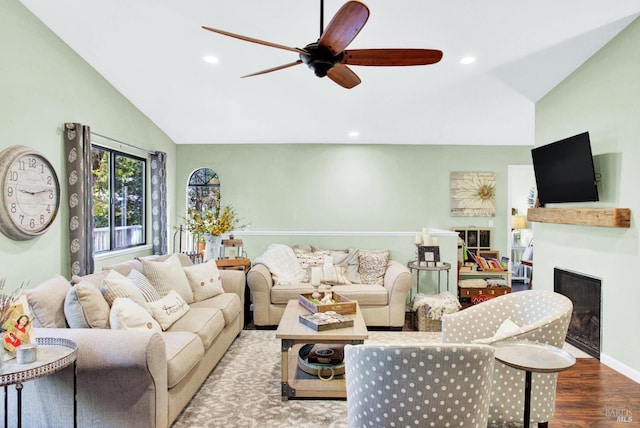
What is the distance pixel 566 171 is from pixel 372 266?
91.2 inches

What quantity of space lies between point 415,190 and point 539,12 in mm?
3671

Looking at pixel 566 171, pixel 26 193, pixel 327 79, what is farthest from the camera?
pixel 327 79

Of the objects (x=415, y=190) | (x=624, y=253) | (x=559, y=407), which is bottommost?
(x=559, y=407)

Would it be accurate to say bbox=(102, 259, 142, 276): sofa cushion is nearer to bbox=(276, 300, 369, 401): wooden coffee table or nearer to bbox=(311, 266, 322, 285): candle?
bbox=(276, 300, 369, 401): wooden coffee table

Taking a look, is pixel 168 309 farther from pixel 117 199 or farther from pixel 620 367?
pixel 620 367

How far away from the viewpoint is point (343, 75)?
A: 8.59 feet

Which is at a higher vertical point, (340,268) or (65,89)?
(65,89)

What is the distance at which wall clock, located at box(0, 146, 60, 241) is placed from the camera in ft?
9.95

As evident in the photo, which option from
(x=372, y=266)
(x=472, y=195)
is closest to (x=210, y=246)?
(x=372, y=266)

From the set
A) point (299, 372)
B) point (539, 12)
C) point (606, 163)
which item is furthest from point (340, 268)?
point (539, 12)

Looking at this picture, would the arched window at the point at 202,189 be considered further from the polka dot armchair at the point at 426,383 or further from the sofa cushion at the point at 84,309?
the polka dot armchair at the point at 426,383

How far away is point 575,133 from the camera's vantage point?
12.9ft

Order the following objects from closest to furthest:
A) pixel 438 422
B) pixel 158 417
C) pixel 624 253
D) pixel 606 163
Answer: pixel 438 422 → pixel 158 417 → pixel 624 253 → pixel 606 163

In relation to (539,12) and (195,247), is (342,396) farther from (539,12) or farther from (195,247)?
(195,247)
